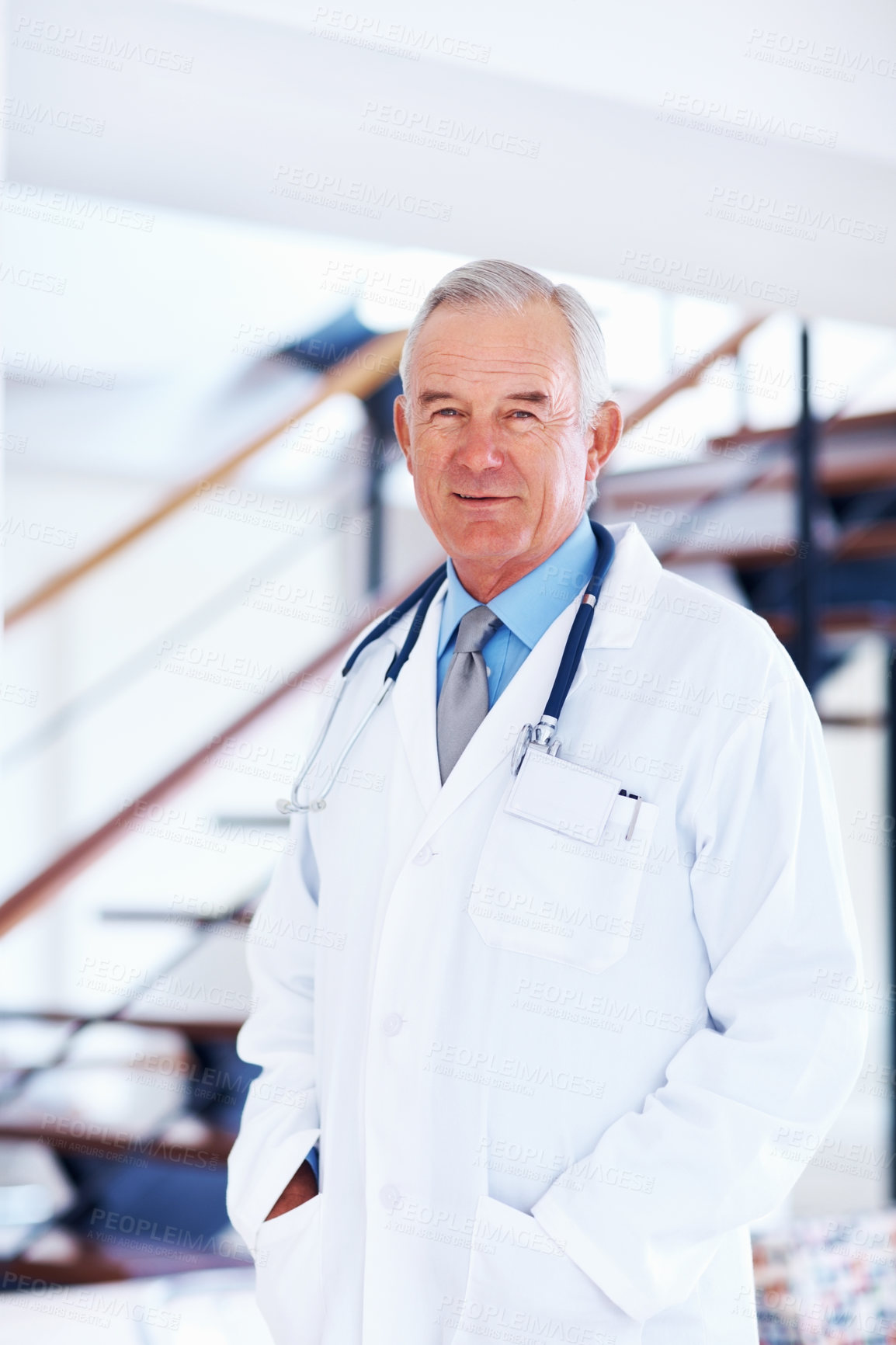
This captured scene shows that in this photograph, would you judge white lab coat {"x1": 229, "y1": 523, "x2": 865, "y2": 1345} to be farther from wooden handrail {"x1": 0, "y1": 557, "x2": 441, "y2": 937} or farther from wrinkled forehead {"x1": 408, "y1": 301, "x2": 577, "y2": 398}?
wooden handrail {"x1": 0, "y1": 557, "x2": 441, "y2": 937}

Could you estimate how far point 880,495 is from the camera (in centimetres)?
285

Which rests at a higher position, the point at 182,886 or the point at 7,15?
the point at 7,15

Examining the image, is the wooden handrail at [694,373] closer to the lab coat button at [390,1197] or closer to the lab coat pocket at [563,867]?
the lab coat pocket at [563,867]

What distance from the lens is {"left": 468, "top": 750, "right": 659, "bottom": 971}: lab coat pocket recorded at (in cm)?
117

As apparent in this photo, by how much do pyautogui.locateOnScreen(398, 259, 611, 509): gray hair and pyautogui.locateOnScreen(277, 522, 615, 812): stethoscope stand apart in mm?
164

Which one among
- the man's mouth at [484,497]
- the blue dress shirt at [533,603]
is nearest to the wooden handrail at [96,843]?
the blue dress shirt at [533,603]

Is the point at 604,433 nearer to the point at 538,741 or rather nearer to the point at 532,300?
the point at 532,300

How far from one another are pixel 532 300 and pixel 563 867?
617 mm

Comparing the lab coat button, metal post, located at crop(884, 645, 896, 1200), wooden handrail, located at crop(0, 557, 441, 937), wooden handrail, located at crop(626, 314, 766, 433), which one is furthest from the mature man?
metal post, located at crop(884, 645, 896, 1200)

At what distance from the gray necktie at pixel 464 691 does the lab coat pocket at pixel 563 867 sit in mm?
115

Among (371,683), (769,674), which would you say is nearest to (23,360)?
(371,683)

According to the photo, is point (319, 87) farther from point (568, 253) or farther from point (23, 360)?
point (23, 360)

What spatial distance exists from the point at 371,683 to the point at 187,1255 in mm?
1695

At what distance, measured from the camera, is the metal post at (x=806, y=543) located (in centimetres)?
264
